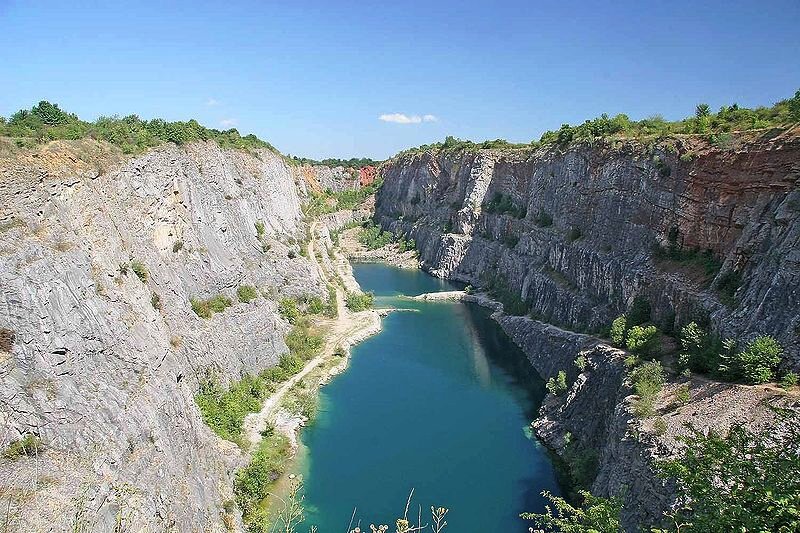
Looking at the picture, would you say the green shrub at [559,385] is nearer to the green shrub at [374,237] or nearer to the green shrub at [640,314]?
the green shrub at [640,314]

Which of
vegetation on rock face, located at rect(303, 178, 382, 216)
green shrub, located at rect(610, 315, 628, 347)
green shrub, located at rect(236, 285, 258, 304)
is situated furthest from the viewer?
vegetation on rock face, located at rect(303, 178, 382, 216)

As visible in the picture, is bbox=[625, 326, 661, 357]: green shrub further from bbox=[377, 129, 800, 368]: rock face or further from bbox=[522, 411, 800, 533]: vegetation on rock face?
bbox=[522, 411, 800, 533]: vegetation on rock face

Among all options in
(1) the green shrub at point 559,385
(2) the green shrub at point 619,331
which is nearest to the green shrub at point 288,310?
(1) the green shrub at point 559,385

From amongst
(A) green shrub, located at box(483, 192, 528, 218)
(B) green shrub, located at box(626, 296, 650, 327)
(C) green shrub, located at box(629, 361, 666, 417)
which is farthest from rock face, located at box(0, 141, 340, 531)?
(A) green shrub, located at box(483, 192, 528, 218)

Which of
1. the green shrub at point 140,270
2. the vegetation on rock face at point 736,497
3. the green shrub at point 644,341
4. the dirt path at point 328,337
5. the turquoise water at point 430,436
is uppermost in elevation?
the green shrub at point 140,270

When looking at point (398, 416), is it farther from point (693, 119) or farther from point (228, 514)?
point (693, 119)

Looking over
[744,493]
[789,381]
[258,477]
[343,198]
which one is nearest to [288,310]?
[258,477]
